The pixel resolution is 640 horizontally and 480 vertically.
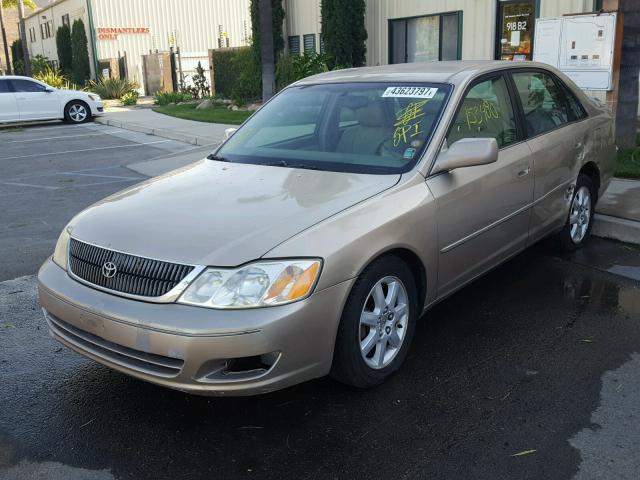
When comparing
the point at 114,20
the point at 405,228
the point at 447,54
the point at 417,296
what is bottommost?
the point at 417,296

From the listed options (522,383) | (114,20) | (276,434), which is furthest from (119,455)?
(114,20)

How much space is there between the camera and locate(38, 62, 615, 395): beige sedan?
9.79 ft

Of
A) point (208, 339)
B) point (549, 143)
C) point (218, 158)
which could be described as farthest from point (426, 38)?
point (208, 339)

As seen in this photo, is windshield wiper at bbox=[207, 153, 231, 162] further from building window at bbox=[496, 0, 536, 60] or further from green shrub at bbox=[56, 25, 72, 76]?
green shrub at bbox=[56, 25, 72, 76]

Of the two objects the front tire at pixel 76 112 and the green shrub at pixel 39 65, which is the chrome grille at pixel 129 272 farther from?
the green shrub at pixel 39 65

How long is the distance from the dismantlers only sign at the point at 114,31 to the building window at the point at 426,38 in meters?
21.1

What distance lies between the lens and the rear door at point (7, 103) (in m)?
18.7

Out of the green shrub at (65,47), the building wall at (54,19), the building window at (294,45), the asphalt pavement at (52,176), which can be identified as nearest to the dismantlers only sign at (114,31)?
the building wall at (54,19)

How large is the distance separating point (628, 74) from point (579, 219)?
388 cm

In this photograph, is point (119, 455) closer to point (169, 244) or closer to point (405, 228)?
point (169, 244)

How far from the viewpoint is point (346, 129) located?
430 centimetres

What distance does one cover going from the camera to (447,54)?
15.2 m

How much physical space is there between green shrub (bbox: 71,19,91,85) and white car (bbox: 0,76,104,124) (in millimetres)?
14862

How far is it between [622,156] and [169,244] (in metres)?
7.30
